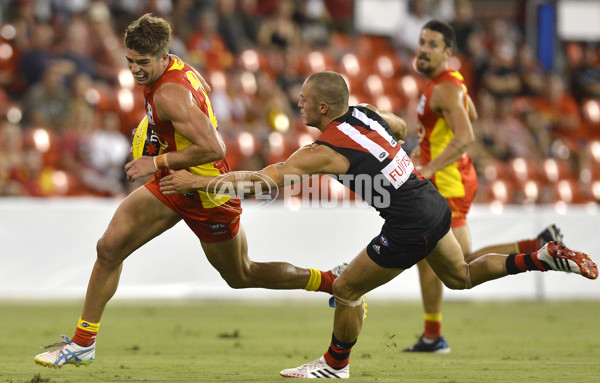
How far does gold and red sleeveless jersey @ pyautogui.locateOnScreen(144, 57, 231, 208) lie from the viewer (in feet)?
19.6

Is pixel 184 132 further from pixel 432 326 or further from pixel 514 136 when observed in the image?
pixel 514 136

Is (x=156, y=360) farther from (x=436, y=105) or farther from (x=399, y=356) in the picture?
(x=436, y=105)

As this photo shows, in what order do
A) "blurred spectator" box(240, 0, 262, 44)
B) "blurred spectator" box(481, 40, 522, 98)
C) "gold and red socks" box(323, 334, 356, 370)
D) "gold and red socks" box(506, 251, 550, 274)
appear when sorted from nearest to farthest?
1. "gold and red socks" box(323, 334, 356, 370)
2. "gold and red socks" box(506, 251, 550, 274)
3. "blurred spectator" box(240, 0, 262, 44)
4. "blurred spectator" box(481, 40, 522, 98)

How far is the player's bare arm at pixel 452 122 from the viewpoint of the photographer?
7344 millimetres

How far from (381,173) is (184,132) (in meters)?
1.35

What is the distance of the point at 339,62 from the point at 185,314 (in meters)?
8.44

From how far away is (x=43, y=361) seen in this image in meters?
6.10

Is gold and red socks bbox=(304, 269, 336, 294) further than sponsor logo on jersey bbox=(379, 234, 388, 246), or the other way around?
gold and red socks bbox=(304, 269, 336, 294)

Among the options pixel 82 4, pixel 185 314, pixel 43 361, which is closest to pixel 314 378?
pixel 43 361

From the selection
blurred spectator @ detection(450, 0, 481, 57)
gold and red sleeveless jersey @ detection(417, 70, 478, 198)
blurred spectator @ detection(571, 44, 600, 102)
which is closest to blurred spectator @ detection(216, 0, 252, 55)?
blurred spectator @ detection(450, 0, 481, 57)

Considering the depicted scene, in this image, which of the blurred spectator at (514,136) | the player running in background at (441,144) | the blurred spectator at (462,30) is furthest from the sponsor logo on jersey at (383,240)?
the blurred spectator at (462,30)

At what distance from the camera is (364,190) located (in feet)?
19.4

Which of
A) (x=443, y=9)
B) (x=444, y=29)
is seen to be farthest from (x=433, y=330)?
(x=443, y=9)

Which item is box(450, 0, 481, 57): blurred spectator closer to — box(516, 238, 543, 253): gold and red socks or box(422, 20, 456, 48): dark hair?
box(422, 20, 456, 48): dark hair
